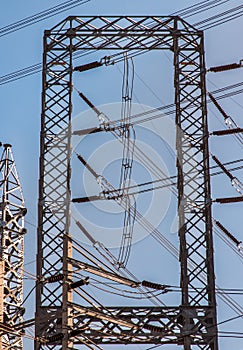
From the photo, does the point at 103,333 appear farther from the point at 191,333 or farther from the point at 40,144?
the point at 40,144

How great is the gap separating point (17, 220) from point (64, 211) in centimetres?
107

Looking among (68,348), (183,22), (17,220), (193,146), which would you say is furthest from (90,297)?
(183,22)

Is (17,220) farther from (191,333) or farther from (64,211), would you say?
(191,333)

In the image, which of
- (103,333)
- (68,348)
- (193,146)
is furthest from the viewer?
(193,146)

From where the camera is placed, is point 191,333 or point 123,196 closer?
point 191,333

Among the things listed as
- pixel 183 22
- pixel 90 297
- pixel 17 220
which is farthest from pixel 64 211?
pixel 183 22

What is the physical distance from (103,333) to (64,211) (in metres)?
2.79

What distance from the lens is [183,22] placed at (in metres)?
26.6

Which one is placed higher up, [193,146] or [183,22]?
[183,22]

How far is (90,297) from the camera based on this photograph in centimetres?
2248

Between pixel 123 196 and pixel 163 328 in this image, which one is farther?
pixel 123 196

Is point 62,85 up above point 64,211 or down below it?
above

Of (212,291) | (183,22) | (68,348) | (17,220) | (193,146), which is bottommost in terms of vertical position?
(68,348)

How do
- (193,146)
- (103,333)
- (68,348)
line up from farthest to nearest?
(193,146) → (103,333) → (68,348)
